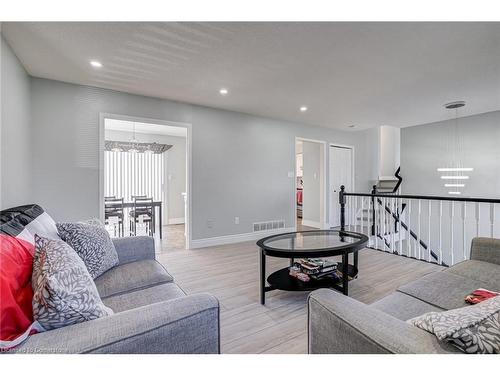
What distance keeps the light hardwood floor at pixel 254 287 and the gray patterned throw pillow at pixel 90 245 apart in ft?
3.09

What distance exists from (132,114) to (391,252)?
4.31 metres

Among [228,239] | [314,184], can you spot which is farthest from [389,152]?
[228,239]

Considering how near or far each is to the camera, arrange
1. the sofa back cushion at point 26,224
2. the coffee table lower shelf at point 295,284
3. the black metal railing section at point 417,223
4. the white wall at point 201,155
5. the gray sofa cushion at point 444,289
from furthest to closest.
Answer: the black metal railing section at point 417,223, the white wall at point 201,155, the coffee table lower shelf at point 295,284, the gray sofa cushion at point 444,289, the sofa back cushion at point 26,224

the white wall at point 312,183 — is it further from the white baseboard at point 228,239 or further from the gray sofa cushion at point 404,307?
the gray sofa cushion at point 404,307

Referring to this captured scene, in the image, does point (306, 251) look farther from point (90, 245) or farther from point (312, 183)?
point (312, 183)

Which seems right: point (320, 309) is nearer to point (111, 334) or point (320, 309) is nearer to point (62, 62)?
point (111, 334)

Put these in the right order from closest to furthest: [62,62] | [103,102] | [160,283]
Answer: [160,283], [62,62], [103,102]

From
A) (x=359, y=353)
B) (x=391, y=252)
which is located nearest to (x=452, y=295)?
(x=359, y=353)

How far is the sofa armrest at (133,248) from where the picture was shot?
6.21 ft

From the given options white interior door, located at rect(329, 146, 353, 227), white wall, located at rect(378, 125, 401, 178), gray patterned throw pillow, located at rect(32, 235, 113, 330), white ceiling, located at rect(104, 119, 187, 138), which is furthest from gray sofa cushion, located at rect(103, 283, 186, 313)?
white wall, located at rect(378, 125, 401, 178)

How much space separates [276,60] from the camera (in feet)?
8.14

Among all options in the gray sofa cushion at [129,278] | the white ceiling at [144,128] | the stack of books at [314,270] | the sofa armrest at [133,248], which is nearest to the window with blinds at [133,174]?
the white ceiling at [144,128]

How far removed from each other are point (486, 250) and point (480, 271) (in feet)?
1.11

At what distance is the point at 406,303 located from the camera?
1.31m
